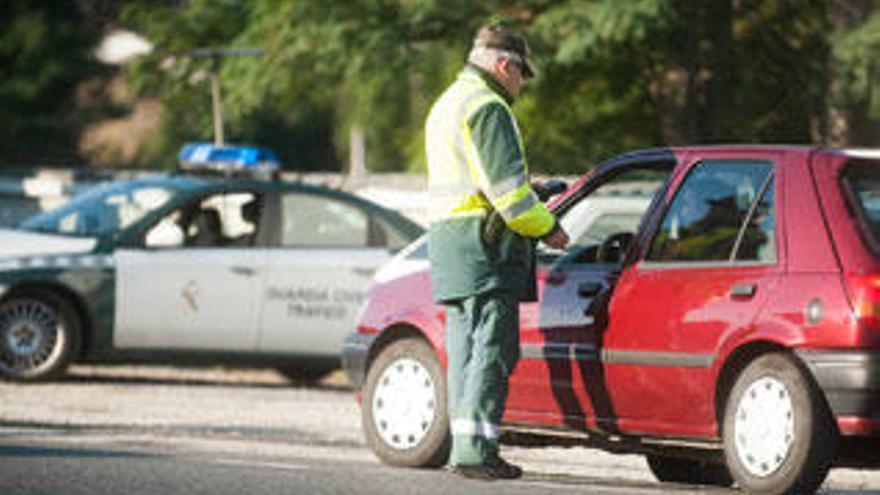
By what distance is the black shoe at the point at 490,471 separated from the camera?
34.1ft

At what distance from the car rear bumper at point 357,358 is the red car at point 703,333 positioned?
107 millimetres

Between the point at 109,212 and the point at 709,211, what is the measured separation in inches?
344

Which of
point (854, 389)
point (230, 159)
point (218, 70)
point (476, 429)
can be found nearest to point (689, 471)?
point (476, 429)

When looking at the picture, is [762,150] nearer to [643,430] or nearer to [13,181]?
[643,430]

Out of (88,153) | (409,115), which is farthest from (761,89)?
(409,115)

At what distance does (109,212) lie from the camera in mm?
18609

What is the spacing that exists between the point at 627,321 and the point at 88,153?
56832 millimetres

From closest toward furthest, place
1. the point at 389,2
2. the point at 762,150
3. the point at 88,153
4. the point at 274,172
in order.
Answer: the point at 762,150 → the point at 274,172 → the point at 389,2 → the point at 88,153

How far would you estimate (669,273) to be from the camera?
10469 mm

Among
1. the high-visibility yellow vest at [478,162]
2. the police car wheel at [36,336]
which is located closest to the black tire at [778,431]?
the high-visibility yellow vest at [478,162]

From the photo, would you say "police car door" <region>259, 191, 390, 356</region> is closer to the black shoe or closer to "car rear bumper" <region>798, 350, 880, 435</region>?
the black shoe

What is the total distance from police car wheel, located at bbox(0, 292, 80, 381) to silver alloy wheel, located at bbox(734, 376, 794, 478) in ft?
29.3

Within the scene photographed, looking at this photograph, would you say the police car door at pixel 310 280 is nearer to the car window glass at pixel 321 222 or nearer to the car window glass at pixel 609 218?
the car window glass at pixel 321 222

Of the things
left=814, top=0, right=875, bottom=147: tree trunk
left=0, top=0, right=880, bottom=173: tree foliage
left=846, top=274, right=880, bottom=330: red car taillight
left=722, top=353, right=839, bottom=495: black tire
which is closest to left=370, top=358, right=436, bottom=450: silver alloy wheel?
left=722, top=353, right=839, bottom=495: black tire
